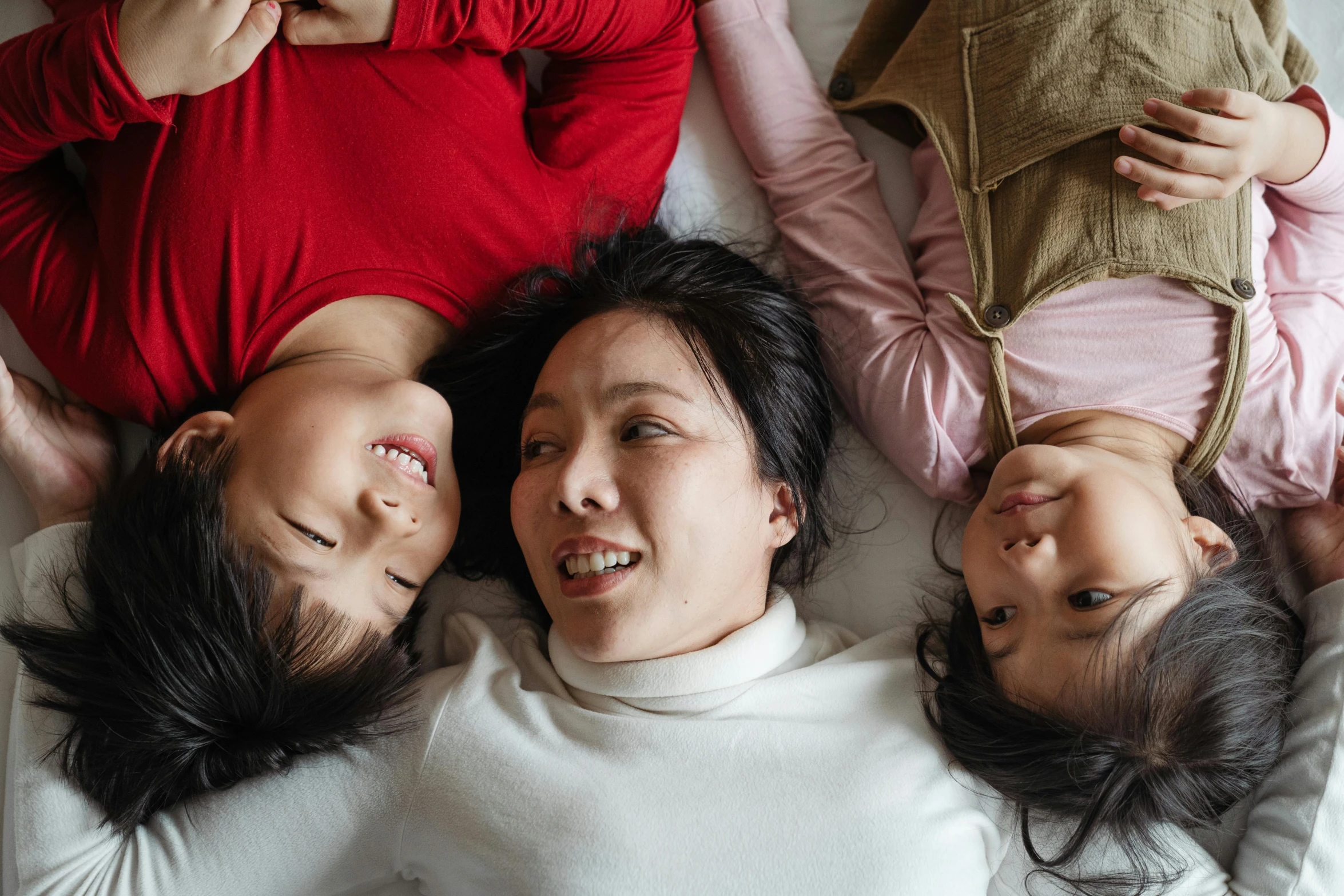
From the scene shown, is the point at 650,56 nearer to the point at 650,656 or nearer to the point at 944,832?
the point at 650,656

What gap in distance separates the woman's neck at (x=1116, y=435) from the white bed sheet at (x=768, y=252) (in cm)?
21

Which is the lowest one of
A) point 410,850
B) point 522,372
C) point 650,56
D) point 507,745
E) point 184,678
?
point 410,850

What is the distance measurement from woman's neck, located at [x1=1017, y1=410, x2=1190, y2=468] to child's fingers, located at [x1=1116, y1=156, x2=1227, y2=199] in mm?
283

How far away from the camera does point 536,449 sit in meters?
1.23

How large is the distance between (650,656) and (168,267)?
0.75 m

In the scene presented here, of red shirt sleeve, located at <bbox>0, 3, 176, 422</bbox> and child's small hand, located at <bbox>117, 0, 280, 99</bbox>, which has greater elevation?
child's small hand, located at <bbox>117, 0, 280, 99</bbox>

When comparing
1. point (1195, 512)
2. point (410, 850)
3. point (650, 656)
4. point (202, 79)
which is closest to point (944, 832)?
point (650, 656)

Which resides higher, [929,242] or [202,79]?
[202,79]

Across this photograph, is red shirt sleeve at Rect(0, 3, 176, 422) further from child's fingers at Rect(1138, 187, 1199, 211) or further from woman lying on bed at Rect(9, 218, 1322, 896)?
child's fingers at Rect(1138, 187, 1199, 211)

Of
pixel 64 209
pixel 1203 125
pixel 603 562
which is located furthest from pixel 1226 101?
pixel 64 209

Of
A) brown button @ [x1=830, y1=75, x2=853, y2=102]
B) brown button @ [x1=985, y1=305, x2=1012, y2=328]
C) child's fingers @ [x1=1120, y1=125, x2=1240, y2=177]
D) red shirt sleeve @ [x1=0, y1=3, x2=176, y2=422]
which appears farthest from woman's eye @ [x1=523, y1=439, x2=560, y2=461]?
child's fingers @ [x1=1120, y1=125, x2=1240, y2=177]

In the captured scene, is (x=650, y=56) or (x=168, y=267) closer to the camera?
(x=168, y=267)

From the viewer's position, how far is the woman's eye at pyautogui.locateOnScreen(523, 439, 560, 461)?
1.21 metres

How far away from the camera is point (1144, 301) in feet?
4.21
